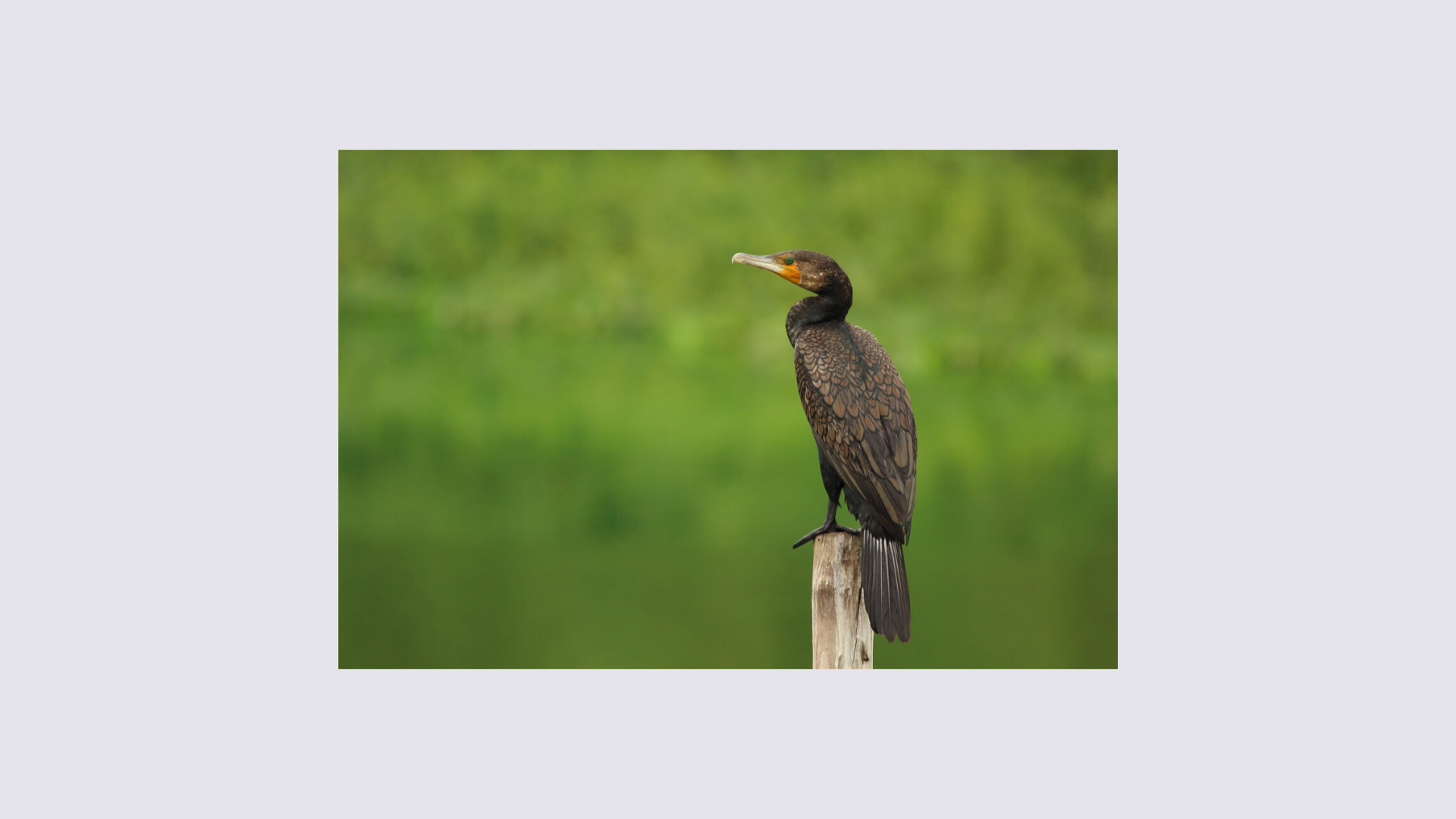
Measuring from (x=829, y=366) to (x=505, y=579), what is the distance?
517 cm

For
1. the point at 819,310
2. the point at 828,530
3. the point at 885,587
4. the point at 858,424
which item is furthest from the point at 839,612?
the point at 819,310

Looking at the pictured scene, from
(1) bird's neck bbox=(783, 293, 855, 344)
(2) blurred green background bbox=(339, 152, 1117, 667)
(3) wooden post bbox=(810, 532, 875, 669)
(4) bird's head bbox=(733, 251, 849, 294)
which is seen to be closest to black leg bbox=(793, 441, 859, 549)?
(3) wooden post bbox=(810, 532, 875, 669)

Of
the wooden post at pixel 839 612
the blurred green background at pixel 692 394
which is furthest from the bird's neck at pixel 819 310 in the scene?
the blurred green background at pixel 692 394

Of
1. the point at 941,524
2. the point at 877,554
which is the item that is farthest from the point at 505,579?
the point at 877,554

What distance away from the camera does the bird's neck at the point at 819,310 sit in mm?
3814

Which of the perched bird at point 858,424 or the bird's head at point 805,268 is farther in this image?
the bird's head at point 805,268

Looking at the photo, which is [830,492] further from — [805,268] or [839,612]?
[805,268]

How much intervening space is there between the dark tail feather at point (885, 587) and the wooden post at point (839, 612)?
0.17 feet

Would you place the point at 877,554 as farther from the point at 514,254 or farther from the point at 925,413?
the point at 514,254

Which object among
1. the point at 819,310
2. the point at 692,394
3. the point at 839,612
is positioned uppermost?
the point at 819,310

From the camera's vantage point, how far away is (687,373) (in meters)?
10.8

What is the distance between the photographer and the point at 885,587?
11.1 feet

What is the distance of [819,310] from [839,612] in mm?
1023

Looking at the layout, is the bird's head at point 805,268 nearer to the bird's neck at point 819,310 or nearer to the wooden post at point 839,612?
the bird's neck at point 819,310
